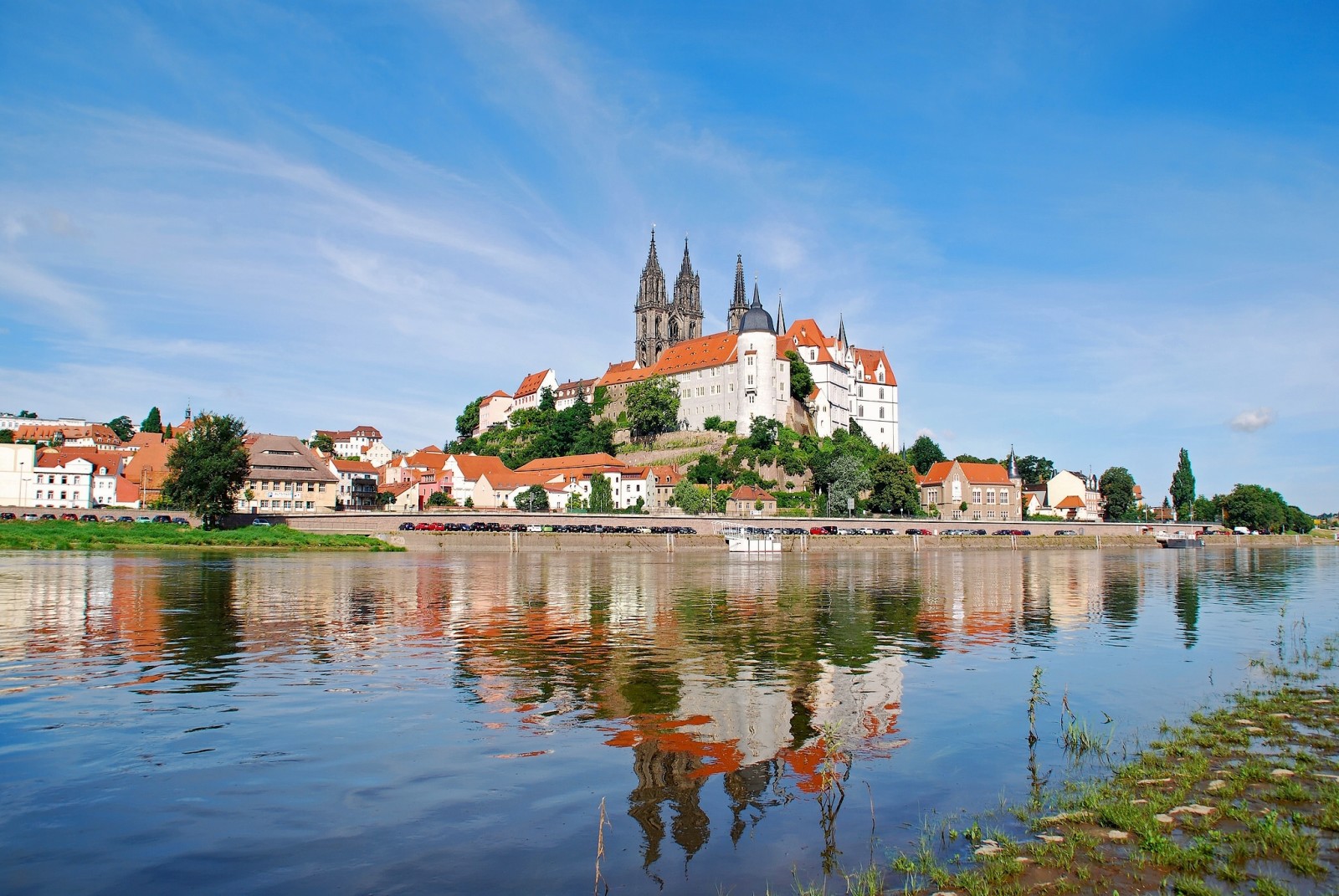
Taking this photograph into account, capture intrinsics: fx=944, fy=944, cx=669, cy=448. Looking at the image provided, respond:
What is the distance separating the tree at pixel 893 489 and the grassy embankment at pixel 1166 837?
92.5 metres

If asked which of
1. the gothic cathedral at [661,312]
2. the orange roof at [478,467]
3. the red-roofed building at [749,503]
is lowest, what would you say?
the red-roofed building at [749,503]

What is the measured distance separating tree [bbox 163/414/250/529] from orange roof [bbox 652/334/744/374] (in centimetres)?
7444

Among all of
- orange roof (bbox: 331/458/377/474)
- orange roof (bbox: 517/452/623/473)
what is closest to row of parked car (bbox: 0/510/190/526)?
orange roof (bbox: 517/452/623/473)

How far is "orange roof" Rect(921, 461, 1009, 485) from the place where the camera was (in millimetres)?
120875

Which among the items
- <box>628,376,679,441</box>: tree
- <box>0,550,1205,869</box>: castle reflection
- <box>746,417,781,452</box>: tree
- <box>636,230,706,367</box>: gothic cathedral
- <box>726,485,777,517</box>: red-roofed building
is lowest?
<box>0,550,1205,869</box>: castle reflection

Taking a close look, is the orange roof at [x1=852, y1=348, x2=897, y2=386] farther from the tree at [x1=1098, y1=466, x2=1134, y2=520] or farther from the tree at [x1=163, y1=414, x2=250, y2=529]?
the tree at [x1=163, y1=414, x2=250, y2=529]

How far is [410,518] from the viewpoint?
85.2 meters

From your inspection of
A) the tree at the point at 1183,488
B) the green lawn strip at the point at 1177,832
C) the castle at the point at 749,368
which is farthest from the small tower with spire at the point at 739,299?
the green lawn strip at the point at 1177,832

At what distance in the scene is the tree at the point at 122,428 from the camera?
181500mm

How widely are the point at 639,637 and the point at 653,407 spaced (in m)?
115

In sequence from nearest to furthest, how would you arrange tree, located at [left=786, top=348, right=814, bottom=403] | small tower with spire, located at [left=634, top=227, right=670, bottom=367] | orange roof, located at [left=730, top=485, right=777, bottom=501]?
orange roof, located at [left=730, top=485, right=777, bottom=501] < tree, located at [left=786, top=348, right=814, bottom=403] < small tower with spire, located at [left=634, top=227, right=670, bottom=367]

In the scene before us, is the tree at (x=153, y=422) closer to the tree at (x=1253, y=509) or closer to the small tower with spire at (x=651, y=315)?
the small tower with spire at (x=651, y=315)

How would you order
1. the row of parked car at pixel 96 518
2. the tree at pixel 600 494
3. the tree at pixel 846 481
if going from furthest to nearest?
the tree at pixel 600 494
the tree at pixel 846 481
the row of parked car at pixel 96 518

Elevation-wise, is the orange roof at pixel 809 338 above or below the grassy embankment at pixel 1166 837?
above
